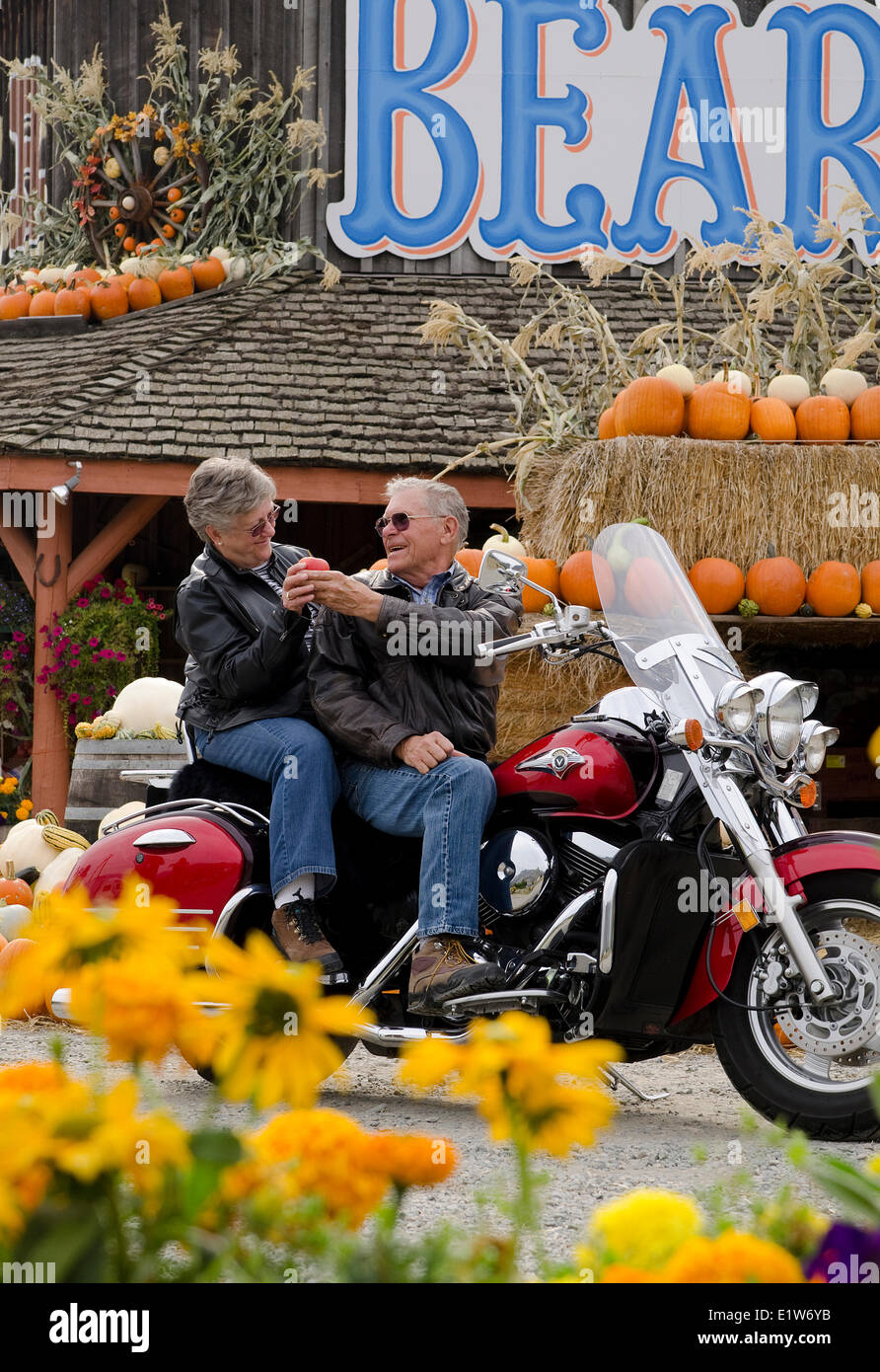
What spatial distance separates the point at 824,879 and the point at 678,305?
460 cm

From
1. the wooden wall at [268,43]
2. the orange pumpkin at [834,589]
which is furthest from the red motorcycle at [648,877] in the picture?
the wooden wall at [268,43]

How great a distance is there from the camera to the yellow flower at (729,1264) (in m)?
0.77

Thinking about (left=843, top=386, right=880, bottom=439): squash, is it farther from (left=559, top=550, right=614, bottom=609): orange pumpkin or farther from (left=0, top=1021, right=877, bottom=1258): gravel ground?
(left=0, top=1021, right=877, bottom=1258): gravel ground

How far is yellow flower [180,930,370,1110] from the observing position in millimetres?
888

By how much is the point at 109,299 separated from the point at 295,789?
8.57m

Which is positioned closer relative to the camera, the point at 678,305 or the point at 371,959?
the point at 371,959

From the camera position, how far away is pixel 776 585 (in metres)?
6.45

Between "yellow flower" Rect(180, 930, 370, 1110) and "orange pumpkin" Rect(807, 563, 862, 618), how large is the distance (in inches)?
231

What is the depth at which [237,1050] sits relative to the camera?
35.0 inches

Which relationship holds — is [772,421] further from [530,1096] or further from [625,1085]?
[530,1096]

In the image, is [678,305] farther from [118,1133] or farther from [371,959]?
[118,1133]

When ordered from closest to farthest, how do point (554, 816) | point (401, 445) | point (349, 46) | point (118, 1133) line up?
point (118, 1133)
point (554, 816)
point (401, 445)
point (349, 46)

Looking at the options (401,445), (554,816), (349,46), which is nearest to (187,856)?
(554,816)

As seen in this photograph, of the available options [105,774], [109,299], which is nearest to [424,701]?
[105,774]
